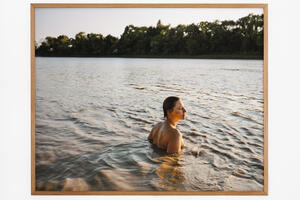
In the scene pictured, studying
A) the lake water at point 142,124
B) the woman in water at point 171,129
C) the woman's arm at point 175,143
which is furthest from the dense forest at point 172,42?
the woman's arm at point 175,143

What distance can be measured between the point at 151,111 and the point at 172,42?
104 cm

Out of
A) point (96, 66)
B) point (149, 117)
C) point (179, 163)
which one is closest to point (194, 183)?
point (179, 163)

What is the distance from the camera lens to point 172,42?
3.41 m

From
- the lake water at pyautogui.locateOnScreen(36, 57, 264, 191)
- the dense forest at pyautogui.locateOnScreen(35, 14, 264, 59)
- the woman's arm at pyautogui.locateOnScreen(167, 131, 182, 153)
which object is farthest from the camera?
the dense forest at pyautogui.locateOnScreen(35, 14, 264, 59)

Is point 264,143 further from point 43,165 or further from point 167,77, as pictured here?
point 43,165

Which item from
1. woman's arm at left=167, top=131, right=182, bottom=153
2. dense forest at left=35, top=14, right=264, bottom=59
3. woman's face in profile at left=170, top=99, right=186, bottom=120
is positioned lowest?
woman's arm at left=167, top=131, right=182, bottom=153

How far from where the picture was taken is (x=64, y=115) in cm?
337

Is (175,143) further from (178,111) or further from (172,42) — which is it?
(172,42)

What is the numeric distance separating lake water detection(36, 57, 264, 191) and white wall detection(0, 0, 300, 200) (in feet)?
0.52

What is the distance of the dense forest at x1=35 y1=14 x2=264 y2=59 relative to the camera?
314cm

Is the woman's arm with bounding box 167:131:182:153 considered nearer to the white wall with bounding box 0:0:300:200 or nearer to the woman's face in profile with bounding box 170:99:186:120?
the woman's face in profile with bounding box 170:99:186:120

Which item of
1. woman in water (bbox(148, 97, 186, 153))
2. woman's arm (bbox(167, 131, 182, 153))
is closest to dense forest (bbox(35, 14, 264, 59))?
woman in water (bbox(148, 97, 186, 153))
